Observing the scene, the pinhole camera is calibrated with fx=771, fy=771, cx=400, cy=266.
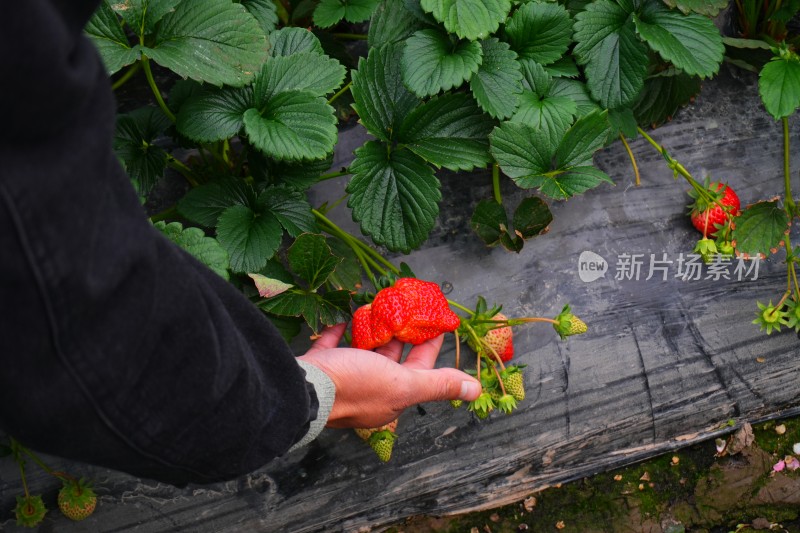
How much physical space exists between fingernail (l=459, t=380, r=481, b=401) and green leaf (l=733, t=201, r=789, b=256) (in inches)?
20.5

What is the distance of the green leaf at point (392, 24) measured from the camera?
1260 mm

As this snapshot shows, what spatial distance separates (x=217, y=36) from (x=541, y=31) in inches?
20.6

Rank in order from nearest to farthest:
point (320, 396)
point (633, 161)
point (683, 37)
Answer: point (320, 396) → point (683, 37) → point (633, 161)

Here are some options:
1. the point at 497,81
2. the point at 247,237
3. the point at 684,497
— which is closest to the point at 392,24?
the point at 497,81

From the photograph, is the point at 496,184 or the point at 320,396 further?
the point at 496,184

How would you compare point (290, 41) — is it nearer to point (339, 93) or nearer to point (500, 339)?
point (339, 93)

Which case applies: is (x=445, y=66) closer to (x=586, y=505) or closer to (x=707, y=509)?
(x=586, y=505)

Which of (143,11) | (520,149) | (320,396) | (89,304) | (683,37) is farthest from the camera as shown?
(683,37)

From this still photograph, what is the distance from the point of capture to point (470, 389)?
43.1 inches

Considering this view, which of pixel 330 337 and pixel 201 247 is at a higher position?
pixel 201 247

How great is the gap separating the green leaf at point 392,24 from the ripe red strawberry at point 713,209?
568 millimetres

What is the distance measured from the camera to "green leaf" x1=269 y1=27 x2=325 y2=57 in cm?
123

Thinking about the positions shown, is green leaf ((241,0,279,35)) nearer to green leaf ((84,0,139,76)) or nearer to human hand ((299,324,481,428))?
green leaf ((84,0,139,76))

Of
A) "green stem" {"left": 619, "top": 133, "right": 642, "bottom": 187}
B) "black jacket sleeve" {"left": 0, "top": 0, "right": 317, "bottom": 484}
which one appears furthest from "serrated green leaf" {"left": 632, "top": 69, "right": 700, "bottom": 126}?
"black jacket sleeve" {"left": 0, "top": 0, "right": 317, "bottom": 484}
